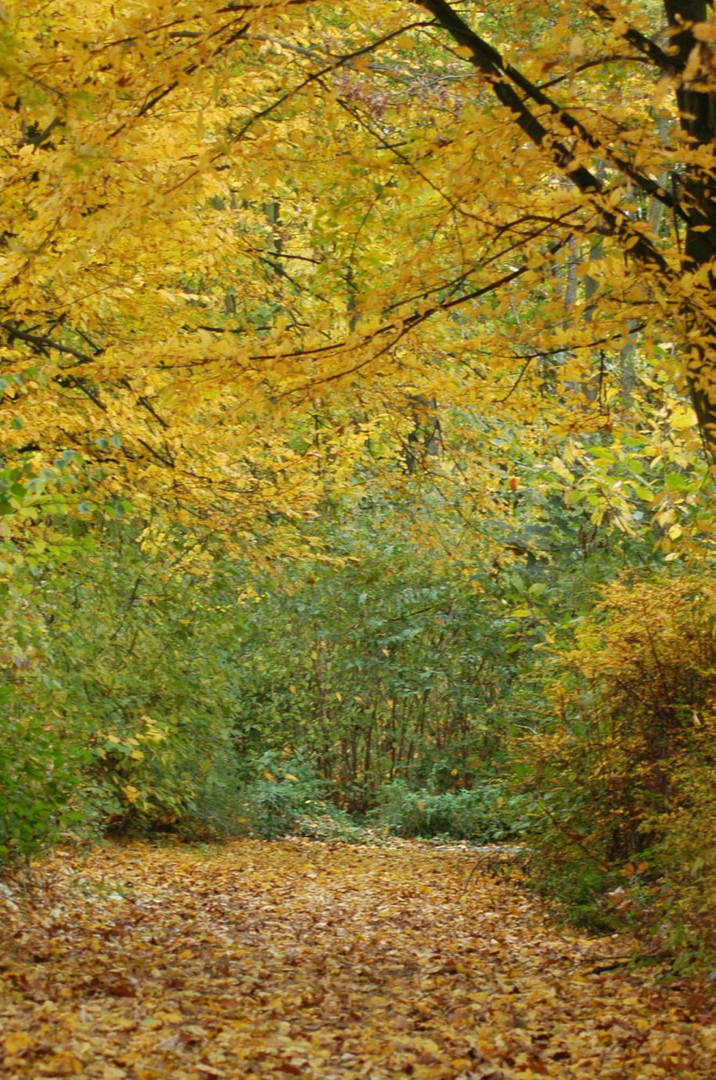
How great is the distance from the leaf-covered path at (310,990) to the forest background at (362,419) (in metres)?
0.45

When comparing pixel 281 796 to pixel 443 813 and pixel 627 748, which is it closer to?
pixel 443 813

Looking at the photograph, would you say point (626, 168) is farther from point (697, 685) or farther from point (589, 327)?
point (697, 685)

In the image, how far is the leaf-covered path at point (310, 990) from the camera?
3721 millimetres

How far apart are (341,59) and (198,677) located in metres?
6.84

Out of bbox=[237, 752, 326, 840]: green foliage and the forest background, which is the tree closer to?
the forest background

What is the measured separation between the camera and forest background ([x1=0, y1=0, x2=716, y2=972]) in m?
4.31

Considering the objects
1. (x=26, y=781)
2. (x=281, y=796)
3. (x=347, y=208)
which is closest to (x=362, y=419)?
(x=281, y=796)

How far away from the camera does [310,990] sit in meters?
4.91

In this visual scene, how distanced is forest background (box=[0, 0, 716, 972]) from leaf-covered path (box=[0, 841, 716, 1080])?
45cm

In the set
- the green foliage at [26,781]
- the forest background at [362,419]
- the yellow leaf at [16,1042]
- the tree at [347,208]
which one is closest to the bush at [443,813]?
the forest background at [362,419]

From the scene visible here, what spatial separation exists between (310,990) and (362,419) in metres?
5.74

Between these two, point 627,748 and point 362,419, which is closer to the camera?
point 627,748

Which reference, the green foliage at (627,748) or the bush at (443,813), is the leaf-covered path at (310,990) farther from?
the bush at (443,813)

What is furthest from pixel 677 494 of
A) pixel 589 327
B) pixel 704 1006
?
pixel 704 1006
